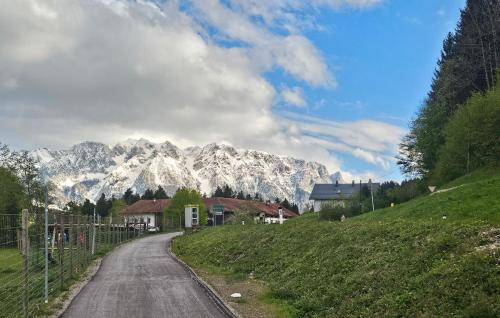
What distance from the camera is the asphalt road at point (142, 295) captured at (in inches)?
639

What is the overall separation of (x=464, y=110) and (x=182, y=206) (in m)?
63.6

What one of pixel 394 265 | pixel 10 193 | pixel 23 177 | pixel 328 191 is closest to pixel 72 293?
pixel 394 265

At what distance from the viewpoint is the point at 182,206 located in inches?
4109

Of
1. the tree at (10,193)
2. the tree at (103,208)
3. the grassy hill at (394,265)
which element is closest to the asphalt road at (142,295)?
the grassy hill at (394,265)

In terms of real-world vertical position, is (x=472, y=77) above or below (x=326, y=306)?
above

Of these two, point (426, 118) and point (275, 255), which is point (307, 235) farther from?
point (426, 118)

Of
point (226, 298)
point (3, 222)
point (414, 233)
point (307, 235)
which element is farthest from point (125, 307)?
point (307, 235)

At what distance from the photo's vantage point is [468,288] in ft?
38.4

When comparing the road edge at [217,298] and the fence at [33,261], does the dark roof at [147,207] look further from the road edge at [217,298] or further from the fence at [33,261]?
the road edge at [217,298]

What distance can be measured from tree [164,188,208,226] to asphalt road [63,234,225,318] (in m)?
72.0

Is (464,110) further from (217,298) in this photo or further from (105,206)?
(105,206)

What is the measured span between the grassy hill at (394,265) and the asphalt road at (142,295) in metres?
2.72

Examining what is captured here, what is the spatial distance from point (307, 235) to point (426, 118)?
4936cm

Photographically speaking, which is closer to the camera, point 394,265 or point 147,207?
point 394,265
